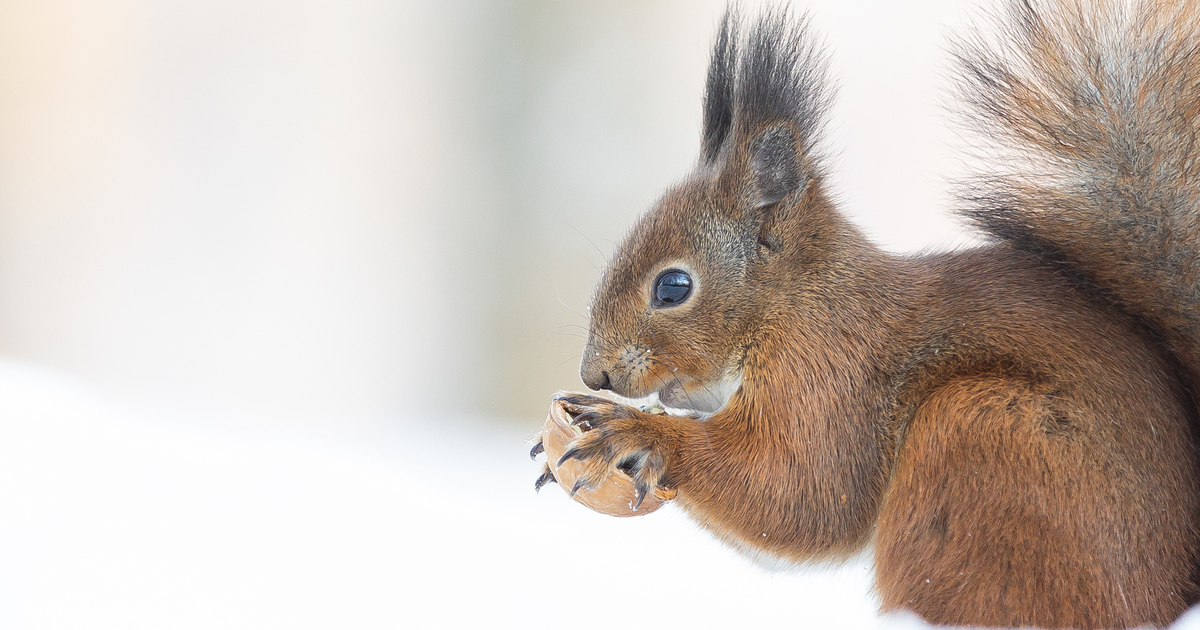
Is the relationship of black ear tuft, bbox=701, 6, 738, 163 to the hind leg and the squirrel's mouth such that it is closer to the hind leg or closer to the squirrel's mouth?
the squirrel's mouth

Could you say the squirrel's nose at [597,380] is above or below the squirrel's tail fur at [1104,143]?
below

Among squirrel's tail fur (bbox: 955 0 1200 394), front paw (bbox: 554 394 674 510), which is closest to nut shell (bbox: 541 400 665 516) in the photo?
front paw (bbox: 554 394 674 510)

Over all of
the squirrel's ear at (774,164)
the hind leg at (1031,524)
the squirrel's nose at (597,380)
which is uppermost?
the squirrel's ear at (774,164)

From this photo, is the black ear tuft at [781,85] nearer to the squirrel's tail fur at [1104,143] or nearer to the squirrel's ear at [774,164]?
the squirrel's ear at [774,164]

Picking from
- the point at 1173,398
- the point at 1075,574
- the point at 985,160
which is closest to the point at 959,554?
the point at 1075,574

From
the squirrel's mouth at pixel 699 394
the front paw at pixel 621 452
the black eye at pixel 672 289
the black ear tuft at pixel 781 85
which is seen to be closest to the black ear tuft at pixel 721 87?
the black ear tuft at pixel 781 85

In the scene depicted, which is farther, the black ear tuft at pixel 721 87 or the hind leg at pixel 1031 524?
the black ear tuft at pixel 721 87

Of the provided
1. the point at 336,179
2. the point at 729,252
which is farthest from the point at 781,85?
the point at 336,179
